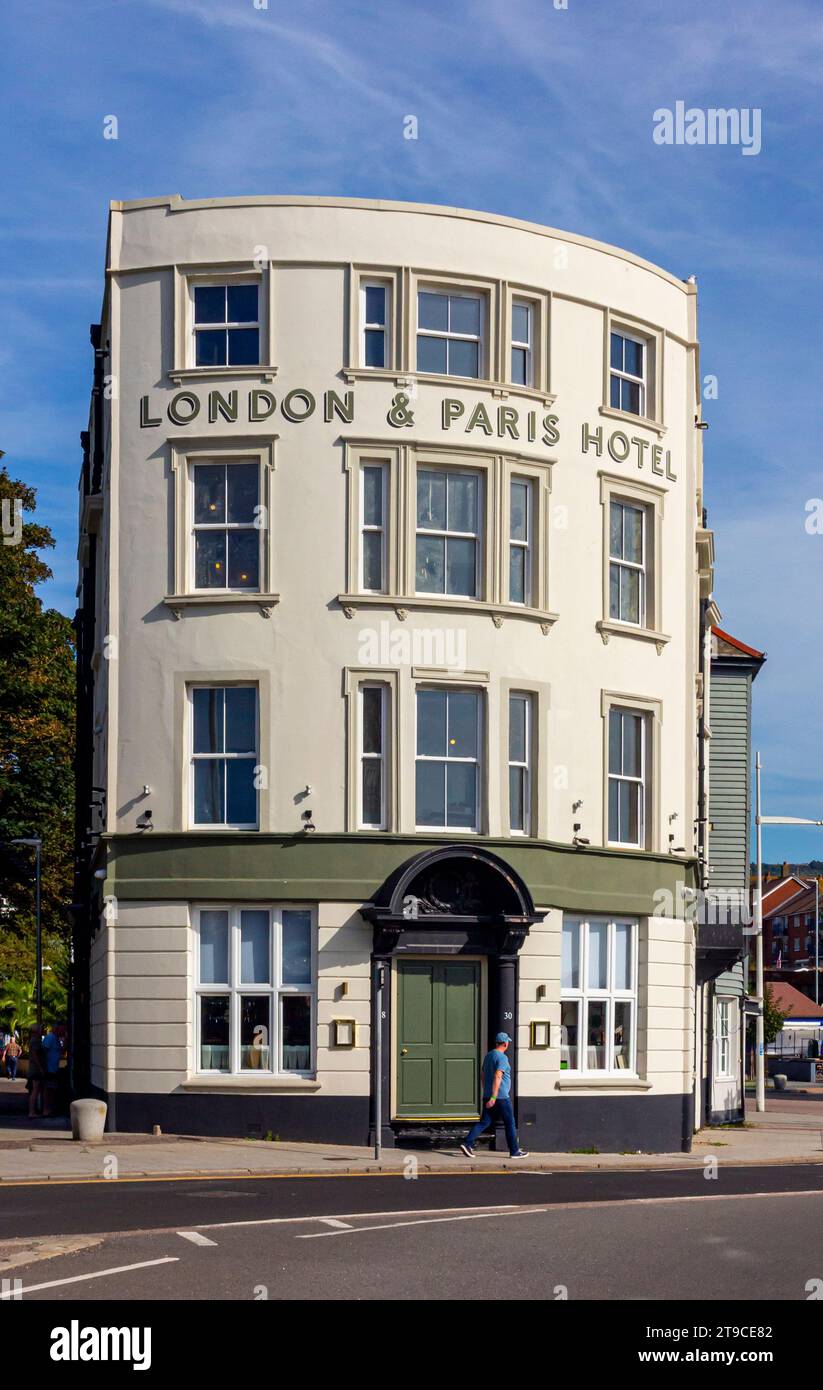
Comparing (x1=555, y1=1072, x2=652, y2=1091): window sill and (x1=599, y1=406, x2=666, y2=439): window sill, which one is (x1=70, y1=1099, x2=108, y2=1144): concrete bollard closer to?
(x1=555, y1=1072, x2=652, y2=1091): window sill

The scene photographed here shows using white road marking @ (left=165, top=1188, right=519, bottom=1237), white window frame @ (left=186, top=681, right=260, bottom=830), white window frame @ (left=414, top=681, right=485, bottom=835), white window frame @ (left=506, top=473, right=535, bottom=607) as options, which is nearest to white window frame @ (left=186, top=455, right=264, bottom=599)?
white window frame @ (left=186, top=681, right=260, bottom=830)

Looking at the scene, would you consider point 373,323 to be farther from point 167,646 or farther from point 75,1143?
point 75,1143

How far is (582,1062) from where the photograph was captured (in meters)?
31.7

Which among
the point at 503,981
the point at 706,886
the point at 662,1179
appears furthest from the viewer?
the point at 706,886

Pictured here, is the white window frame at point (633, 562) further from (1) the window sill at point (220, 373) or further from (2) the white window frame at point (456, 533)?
(1) the window sill at point (220, 373)

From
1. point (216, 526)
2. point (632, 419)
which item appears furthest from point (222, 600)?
point (632, 419)

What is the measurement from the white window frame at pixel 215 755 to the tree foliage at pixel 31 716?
22204 millimetres

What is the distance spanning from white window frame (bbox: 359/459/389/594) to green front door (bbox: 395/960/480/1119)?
586 centimetres

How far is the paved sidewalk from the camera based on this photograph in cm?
2395

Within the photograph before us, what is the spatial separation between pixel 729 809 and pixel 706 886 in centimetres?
287

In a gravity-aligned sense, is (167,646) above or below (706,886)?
above

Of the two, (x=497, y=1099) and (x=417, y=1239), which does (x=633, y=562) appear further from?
(x=417, y=1239)
